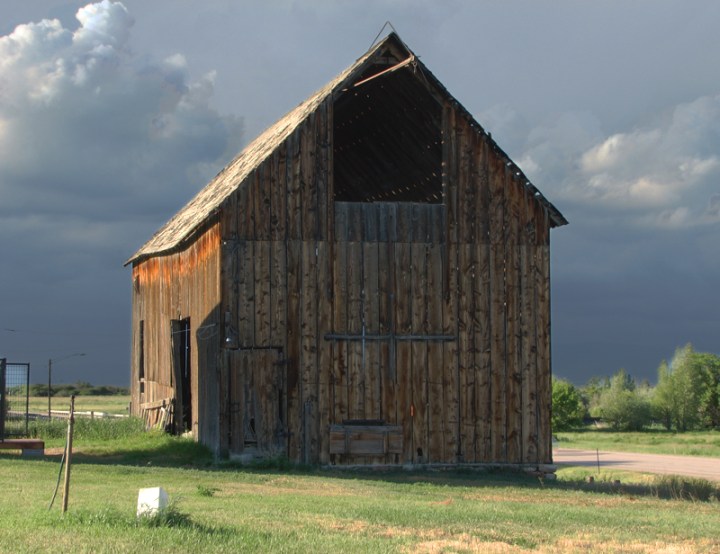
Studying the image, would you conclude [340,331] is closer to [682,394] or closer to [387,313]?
[387,313]

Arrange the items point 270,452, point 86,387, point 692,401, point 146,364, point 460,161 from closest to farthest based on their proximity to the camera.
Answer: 1. point 270,452
2. point 460,161
3. point 146,364
4. point 692,401
5. point 86,387

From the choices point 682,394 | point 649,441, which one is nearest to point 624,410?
point 682,394

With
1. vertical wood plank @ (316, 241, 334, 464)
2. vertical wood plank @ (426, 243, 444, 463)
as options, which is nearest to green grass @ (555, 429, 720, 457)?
vertical wood plank @ (426, 243, 444, 463)

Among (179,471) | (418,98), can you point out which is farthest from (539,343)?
(179,471)

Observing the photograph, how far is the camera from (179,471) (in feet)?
73.7

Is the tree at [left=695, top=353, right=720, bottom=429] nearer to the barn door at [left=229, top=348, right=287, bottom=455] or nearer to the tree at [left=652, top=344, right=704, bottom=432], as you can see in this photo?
the tree at [left=652, top=344, right=704, bottom=432]

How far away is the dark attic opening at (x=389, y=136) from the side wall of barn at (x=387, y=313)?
116 cm

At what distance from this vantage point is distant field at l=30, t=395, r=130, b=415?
62.1 m

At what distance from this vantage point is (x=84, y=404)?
8538 centimetres

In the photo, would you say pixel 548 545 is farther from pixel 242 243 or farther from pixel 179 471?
pixel 242 243

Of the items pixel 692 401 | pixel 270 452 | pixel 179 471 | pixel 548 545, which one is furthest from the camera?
pixel 692 401

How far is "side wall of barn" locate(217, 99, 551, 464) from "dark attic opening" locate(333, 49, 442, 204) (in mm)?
1164

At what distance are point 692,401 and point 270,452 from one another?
77.6 m

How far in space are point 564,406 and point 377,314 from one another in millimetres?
67610
